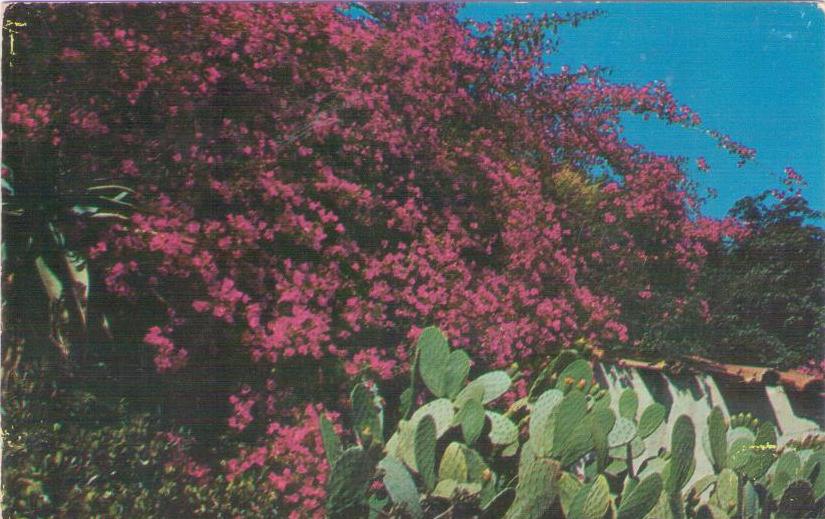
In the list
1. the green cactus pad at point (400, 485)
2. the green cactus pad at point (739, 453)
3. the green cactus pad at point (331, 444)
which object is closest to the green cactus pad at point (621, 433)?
the green cactus pad at point (739, 453)

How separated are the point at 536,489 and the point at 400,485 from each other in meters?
0.57

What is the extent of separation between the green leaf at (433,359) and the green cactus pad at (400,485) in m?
0.37

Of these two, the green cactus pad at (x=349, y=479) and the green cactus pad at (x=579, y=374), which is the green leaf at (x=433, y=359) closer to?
the green cactus pad at (x=349, y=479)

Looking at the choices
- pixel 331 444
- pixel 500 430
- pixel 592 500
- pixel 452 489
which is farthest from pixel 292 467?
pixel 592 500

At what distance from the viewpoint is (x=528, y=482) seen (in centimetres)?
364

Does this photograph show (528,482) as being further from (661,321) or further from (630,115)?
(630,115)

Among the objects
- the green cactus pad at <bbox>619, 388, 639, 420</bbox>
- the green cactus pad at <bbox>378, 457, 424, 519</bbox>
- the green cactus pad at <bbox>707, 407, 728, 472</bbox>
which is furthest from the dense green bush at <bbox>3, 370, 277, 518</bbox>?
the green cactus pad at <bbox>707, 407, 728, 472</bbox>

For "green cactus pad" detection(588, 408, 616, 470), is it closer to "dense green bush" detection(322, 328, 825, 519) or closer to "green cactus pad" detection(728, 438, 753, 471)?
"dense green bush" detection(322, 328, 825, 519)

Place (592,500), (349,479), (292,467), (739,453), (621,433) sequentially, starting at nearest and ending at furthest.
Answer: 1. (349,479)
2. (592,500)
3. (292,467)
4. (621,433)
5. (739,453)

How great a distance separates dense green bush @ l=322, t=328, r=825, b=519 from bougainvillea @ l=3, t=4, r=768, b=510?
204 millimetres

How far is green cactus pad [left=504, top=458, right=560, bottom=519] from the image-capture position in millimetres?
3609

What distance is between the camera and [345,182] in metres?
3.86

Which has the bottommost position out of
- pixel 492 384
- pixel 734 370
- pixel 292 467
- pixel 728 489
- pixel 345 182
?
pixel 292 467

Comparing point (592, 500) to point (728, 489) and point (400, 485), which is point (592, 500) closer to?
point (728, 489)
